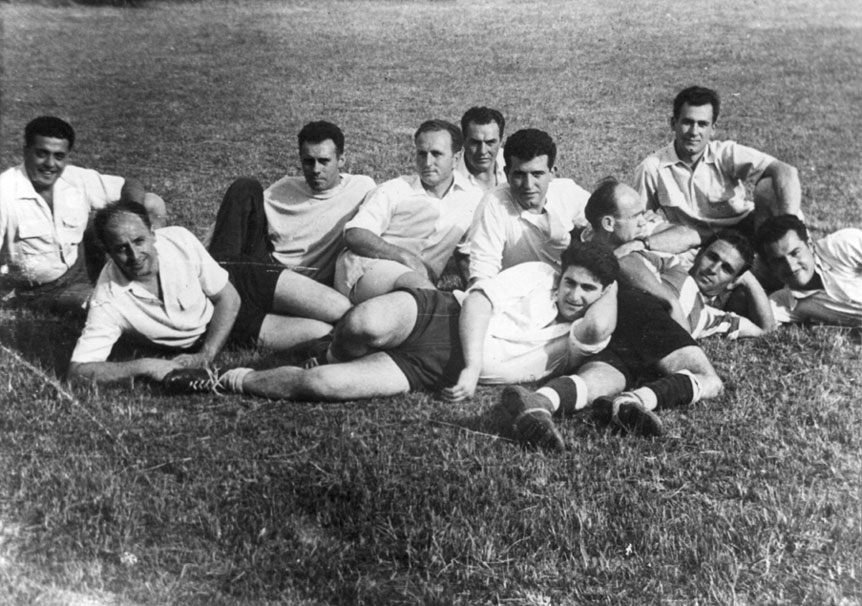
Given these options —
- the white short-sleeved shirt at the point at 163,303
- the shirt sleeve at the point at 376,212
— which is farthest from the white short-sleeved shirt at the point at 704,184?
the white short-sleeved shirt at the point at 163,303

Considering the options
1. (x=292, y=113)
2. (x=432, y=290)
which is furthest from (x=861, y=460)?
(x=292, y=113)

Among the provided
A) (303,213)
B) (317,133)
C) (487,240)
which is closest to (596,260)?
(487,240)

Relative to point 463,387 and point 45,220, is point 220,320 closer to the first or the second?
point 463,387

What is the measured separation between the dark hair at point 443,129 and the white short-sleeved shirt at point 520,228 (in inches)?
26.4

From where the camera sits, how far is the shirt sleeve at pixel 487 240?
495cm

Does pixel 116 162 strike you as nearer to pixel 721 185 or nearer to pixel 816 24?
pixel 721 185

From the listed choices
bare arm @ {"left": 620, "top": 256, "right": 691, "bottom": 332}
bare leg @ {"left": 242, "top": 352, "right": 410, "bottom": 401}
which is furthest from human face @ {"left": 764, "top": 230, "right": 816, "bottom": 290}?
bare leg @ {"left": 242, "top": 352, "right": 410, "bottom": 401}

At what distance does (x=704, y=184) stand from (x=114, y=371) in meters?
4.59

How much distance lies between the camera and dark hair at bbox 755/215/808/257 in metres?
5.53

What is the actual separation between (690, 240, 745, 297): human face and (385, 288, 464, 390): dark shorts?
6.08 feet

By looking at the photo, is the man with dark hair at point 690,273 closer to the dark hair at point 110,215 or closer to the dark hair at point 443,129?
the dark hair at point 443,129

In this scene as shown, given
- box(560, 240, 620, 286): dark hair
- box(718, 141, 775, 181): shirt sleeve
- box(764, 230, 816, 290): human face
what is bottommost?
box(764, 230, 816, 290): human face

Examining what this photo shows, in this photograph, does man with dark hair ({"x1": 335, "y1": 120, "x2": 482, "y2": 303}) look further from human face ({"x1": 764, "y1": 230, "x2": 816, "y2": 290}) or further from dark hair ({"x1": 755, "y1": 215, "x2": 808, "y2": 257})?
human face ({"x1": 764, "y1": 230, "x2": 816, "y2": 290})

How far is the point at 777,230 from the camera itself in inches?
218
